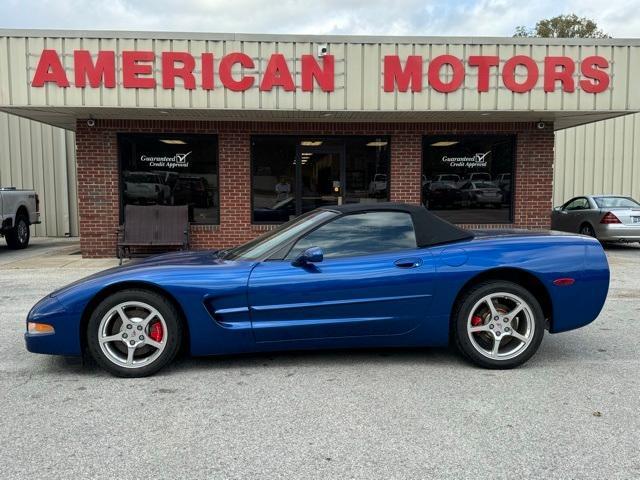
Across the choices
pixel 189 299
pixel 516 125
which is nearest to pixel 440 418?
pixel 189 299

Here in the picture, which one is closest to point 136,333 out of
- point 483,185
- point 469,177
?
point 469,177

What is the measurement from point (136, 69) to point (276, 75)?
2388 mm

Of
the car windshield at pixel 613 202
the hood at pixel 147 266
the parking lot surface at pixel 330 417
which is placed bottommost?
the parking lot surface at pixel 330 417

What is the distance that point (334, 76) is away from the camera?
9586 millimetres

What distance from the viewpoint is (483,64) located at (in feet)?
31.7

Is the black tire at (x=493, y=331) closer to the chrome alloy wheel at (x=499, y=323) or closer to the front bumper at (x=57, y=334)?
the chrome alloy wheel at (x=499, y=323)

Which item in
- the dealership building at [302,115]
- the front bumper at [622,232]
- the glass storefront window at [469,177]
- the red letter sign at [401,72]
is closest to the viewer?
the dealership building at [302,115]

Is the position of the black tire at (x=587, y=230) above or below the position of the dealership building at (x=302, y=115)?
below

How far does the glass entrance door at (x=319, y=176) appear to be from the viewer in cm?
1136

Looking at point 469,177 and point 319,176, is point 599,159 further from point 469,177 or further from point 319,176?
point 319,176

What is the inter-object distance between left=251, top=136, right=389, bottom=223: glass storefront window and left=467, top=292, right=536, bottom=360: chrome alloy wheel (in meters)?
7.20

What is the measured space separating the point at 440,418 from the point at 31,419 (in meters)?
2.57

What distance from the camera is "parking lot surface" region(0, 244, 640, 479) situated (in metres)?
2.85

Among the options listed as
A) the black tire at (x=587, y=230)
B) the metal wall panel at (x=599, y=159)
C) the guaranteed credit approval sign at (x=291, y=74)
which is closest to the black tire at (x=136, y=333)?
the guaranteed credit approval sign at (x=291, y=74)
